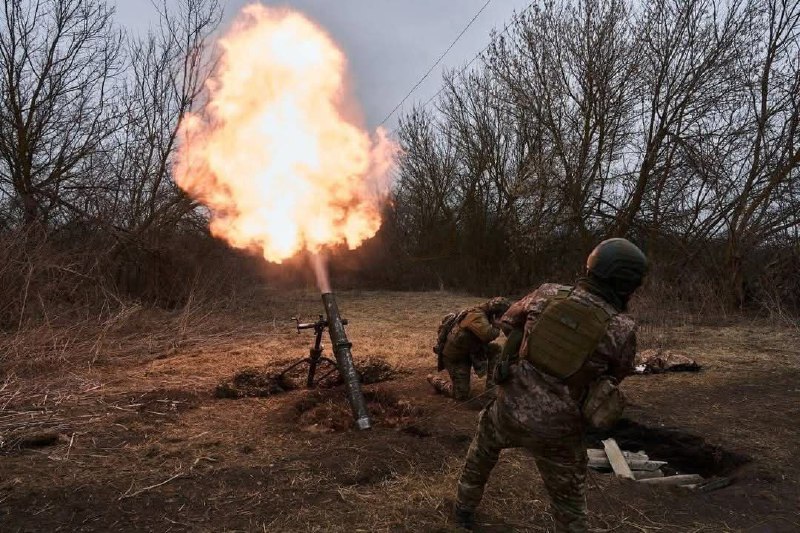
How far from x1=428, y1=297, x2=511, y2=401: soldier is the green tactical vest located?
10.7 feet

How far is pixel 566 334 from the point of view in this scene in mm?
3070

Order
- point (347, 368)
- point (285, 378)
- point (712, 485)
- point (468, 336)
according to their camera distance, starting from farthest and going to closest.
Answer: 1. point (285, 378)
2. point (468, 336)
3. point (347, 368)
4. point (712, 485)

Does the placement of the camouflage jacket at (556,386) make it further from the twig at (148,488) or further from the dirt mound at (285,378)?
the dirt mound at (285,378)

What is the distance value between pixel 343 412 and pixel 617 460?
2702mm

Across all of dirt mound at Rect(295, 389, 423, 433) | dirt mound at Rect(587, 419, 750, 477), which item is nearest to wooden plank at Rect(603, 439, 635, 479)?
dirt mound at Rect(587, 419, 750, 477)

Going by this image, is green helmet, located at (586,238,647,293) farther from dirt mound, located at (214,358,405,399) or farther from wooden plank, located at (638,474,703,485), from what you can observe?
dirt mound, located at (214,358,405,399)

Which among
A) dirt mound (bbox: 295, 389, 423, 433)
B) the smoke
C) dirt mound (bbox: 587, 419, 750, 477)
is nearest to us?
dirt mound (bbox: 587, 419, 750, 477)

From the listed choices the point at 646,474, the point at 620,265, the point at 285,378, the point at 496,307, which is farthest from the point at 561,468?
the point at 285,378

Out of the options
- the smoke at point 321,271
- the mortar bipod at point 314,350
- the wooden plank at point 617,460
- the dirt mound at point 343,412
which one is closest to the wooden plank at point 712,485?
the wooden plank at point 617,460

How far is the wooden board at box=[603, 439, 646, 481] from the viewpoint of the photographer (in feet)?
14.9

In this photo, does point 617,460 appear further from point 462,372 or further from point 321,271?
point 321,271

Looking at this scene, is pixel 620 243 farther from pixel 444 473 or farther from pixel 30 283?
pixel 30 283

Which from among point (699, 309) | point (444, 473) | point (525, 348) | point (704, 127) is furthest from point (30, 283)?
point (704, 127)

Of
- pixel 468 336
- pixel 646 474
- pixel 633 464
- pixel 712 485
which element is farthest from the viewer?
pixel 468 336
